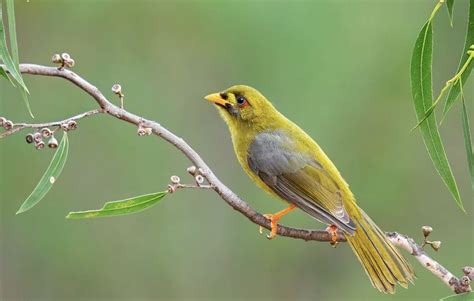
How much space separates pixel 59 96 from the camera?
10.0m

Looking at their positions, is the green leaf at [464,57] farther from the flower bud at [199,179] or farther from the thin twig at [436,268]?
the flower bud at [199,179]

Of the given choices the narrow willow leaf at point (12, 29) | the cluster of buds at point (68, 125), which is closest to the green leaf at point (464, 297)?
the cluster of buds at point (68, 125)

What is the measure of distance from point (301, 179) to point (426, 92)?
1.06 m

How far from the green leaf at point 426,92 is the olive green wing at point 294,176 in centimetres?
72

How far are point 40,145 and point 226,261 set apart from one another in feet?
26.3

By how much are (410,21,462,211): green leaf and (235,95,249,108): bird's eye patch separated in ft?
4.73

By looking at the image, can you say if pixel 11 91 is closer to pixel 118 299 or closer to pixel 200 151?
pixel 200 151

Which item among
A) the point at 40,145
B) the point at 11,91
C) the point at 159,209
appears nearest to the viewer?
the point at 40,145

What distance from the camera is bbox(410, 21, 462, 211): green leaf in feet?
12.5

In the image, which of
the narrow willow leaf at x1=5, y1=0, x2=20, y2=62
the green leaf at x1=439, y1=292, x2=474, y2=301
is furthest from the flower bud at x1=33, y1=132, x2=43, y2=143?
the green leaf at x1=439, y1=292, x2=474, y2=301

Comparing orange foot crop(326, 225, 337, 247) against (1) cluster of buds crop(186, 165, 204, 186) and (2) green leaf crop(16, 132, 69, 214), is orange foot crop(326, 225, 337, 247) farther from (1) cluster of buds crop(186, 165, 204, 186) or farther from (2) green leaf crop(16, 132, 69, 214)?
(2) green leaf crop(16, 132, 69, 214)

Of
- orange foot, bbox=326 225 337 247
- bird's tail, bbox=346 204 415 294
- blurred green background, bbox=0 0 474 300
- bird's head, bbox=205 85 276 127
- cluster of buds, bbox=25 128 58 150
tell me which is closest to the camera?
cluster of buds, bbox=25 128 58 150

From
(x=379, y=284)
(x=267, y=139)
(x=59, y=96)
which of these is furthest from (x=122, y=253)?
(x=379, y=284)

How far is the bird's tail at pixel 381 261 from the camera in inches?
161
